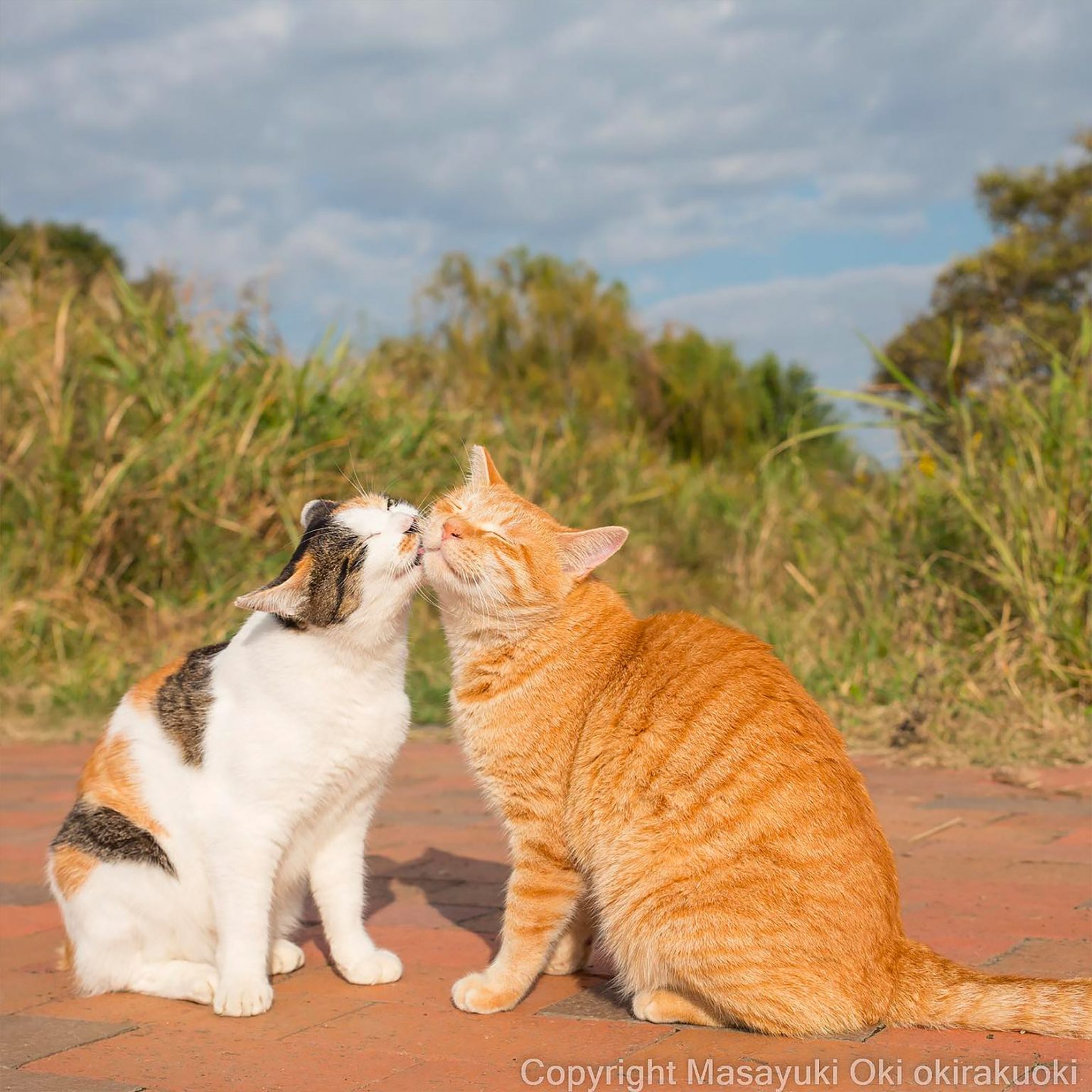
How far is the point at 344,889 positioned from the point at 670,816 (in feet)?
2.75

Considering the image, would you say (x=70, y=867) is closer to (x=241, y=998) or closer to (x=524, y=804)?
(x=241, y=998)

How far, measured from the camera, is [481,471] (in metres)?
3.36

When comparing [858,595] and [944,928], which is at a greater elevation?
[858,595]

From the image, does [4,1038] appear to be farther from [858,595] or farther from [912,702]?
[858,595]

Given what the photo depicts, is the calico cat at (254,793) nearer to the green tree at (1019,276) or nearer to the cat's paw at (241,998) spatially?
the cat's paw at (241,998)

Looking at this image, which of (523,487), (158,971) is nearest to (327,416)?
(523,487)

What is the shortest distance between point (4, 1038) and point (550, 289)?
14.6m

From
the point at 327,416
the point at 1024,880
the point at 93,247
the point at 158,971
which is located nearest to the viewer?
the point at 158,971

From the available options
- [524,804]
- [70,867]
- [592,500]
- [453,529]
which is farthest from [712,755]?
[592,500]

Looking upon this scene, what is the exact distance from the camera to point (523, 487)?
8.05m

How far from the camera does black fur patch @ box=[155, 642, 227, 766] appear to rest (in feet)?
9.13

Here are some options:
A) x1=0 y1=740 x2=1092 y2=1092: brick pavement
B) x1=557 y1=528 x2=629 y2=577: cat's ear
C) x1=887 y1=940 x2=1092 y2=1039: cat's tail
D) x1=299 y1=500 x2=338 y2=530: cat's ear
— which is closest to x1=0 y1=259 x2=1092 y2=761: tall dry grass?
x1=0 y1=740 x2=1092 y2=1092: brick pavement

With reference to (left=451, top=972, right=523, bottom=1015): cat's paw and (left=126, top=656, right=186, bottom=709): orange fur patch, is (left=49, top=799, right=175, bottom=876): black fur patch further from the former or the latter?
(left=451, top=972, right=523, bottom=1015): cat's paw

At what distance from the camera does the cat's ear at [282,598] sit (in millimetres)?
2711
